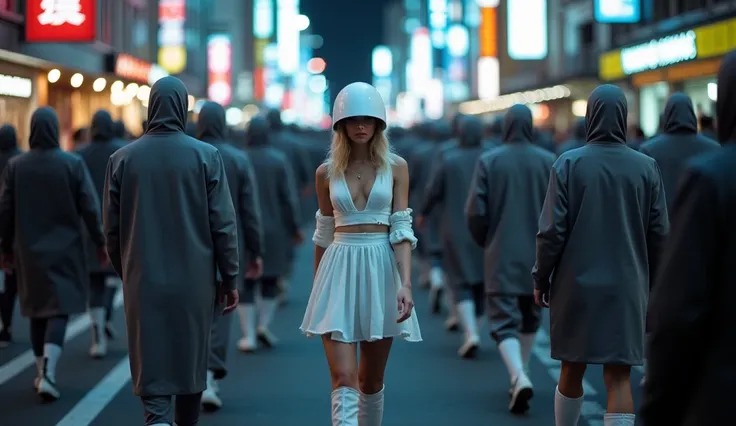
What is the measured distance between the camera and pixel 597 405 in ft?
30.2

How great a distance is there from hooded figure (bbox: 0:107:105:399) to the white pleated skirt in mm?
3729

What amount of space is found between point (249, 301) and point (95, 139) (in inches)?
76.4

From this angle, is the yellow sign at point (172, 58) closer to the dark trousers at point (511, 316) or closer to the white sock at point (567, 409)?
the dark trousers at point (511, 316)

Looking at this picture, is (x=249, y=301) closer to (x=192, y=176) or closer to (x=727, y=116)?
(x=192, y=176)

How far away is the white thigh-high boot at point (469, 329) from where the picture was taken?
12.0m

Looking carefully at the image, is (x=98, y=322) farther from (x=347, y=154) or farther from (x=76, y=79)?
(x=76, y=79)

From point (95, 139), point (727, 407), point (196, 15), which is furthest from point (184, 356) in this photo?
point (196, 15)

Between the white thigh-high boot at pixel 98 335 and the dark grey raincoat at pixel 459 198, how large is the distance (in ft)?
10.0

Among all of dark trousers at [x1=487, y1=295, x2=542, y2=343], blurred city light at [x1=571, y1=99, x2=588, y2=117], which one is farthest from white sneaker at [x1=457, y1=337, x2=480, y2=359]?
blurred city light at [x1=571, y1=99, x2=588, y2=117]

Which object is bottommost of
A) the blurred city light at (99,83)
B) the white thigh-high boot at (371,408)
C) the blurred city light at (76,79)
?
the white thigh-high boot at (371,408)

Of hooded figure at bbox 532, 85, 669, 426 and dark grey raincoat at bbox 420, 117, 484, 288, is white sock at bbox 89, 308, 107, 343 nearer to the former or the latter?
dark grey raincoat at bbox 420, 117, 484, 288

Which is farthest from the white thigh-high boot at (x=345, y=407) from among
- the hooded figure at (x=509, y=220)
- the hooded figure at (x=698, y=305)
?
the hooded figure at (x=509, y=220)

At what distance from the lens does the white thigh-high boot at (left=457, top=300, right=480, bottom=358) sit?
1195 cm

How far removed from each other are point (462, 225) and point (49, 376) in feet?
14.3
